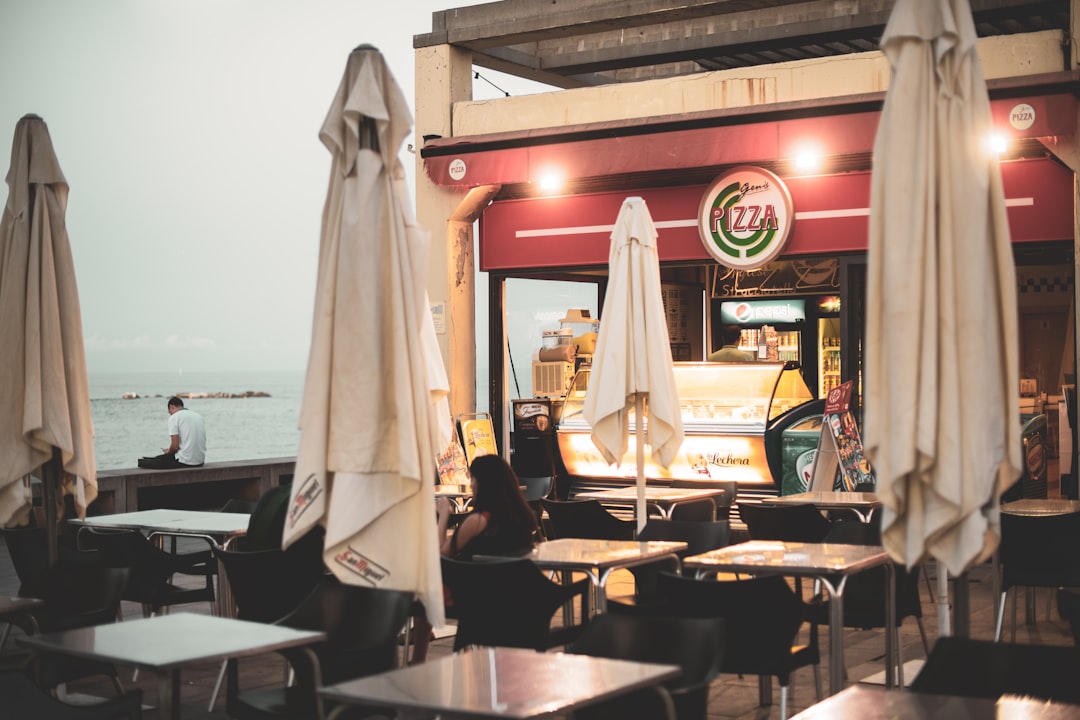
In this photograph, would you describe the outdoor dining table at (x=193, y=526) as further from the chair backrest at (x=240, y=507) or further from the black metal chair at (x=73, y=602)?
the black metal chair at (x=73, y=602)

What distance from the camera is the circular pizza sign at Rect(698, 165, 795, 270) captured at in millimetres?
11711

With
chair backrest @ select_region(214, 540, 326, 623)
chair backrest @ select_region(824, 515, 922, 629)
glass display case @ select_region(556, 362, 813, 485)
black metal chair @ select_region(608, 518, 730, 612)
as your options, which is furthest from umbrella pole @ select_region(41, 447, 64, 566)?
glass display case @ select_region(556, 362, 813, 485)

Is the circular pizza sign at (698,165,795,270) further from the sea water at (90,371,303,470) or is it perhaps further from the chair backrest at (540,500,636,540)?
the sea water at (90,371,303,470)

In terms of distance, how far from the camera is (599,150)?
12062 millimetres

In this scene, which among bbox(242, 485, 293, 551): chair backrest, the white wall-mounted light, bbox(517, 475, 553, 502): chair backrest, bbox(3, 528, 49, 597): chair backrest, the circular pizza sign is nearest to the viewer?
bbox(242, 485, 293, 551): chair backrest

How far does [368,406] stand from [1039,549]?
13.9ft

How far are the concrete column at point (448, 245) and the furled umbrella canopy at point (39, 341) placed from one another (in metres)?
6.44

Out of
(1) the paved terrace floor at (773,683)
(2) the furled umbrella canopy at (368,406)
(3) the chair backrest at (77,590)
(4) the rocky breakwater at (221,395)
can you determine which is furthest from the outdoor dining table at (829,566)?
(4) the rocky breakwater at (221,395)

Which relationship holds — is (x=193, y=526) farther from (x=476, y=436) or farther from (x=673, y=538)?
(x=476, y=436)

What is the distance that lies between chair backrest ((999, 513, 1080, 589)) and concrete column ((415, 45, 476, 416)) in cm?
683

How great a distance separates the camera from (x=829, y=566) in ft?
18.5

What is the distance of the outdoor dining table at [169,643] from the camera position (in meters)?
4.00

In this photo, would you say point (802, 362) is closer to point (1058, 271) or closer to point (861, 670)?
point (1058, 271)

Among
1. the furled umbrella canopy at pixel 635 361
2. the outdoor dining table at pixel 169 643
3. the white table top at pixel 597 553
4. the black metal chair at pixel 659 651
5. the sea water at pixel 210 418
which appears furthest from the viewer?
the sea water at pixel 210 418
